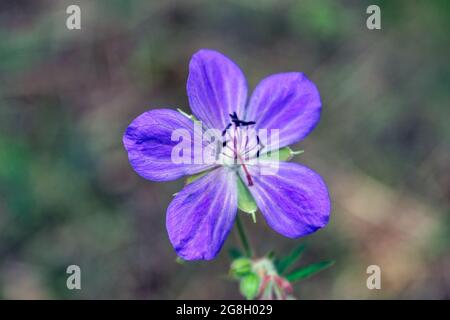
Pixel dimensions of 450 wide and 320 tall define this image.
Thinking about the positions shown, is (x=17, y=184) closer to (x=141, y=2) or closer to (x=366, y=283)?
(x=141, y=2)

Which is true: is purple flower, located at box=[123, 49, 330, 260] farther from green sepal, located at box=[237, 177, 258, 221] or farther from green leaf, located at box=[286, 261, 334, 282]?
green leaf, located at box=[286, 261, 334, 282]

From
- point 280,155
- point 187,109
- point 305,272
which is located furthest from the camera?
point 187,109

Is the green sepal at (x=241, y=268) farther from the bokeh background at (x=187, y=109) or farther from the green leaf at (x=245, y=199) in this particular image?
the bokeh background at (x=187, y=109)

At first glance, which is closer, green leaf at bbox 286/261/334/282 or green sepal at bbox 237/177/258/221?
green sepal at bbox 237/177/258/221

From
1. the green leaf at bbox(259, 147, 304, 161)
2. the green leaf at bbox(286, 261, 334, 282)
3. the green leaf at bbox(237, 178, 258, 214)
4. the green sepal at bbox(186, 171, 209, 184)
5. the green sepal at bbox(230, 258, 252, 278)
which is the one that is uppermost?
the green leaf at bbox(259, 147, 304, 161)

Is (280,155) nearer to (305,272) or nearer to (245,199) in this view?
(245,199)

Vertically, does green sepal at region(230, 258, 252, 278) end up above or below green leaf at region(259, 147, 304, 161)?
below

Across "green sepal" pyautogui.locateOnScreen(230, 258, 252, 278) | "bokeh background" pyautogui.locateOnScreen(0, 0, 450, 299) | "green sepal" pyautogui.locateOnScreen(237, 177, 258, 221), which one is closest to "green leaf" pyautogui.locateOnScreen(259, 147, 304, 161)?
"green sepal" pyautogui.locateOnScreen(237, 177, 258, 221)

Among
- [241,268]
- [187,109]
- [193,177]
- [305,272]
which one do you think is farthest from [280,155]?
[187,109]
